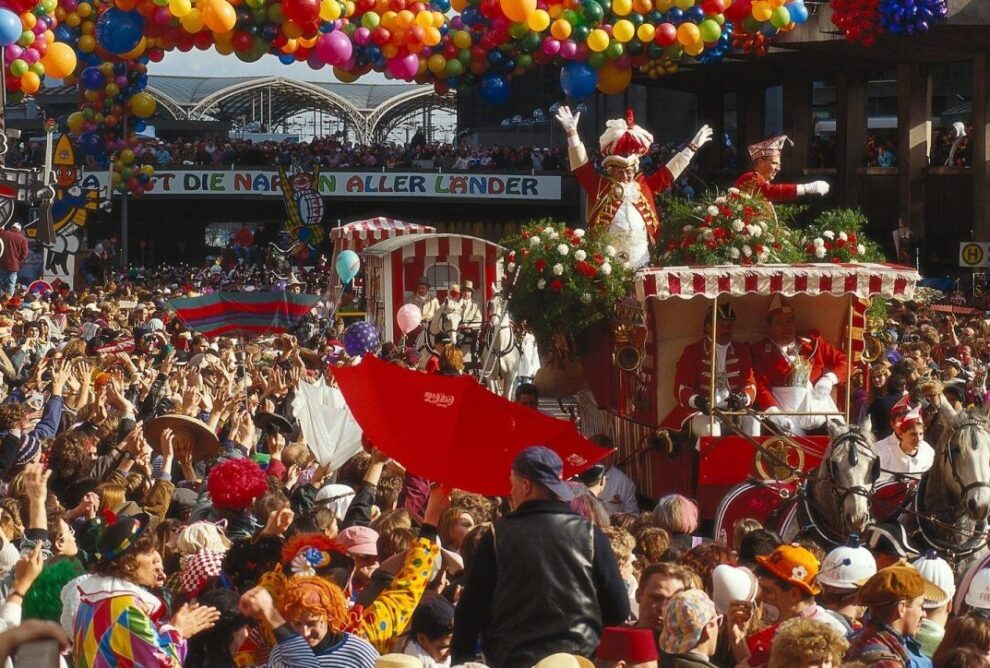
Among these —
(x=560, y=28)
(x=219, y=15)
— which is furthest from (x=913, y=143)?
(x=219, y=15)

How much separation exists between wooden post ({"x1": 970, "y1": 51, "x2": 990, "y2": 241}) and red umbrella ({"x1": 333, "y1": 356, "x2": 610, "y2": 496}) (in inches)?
857

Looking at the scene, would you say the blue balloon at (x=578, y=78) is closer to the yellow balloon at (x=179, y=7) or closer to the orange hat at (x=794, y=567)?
the yellow balloon at (x=179, y=7)

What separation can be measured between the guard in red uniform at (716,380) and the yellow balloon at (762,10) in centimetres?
985

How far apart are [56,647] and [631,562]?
4105 mm

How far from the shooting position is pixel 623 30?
2144cm

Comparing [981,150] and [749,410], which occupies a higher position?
[981,150]

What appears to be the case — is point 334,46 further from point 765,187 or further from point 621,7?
point 765,187

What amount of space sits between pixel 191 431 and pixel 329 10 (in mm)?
11438

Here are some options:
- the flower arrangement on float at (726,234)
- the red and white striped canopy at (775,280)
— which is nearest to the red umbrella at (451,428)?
the red and white striped canopy at (775,280)

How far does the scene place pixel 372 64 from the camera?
21859 mm

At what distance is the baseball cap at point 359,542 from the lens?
24.0ft

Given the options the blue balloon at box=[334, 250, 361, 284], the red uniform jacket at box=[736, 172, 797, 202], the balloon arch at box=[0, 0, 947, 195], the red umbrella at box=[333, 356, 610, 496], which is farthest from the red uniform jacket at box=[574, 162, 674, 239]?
the blue balloon at box=[334, 250, 361, 284]

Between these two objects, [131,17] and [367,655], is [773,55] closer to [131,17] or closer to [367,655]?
[131,17]

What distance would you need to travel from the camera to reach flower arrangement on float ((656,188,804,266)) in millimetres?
13305
